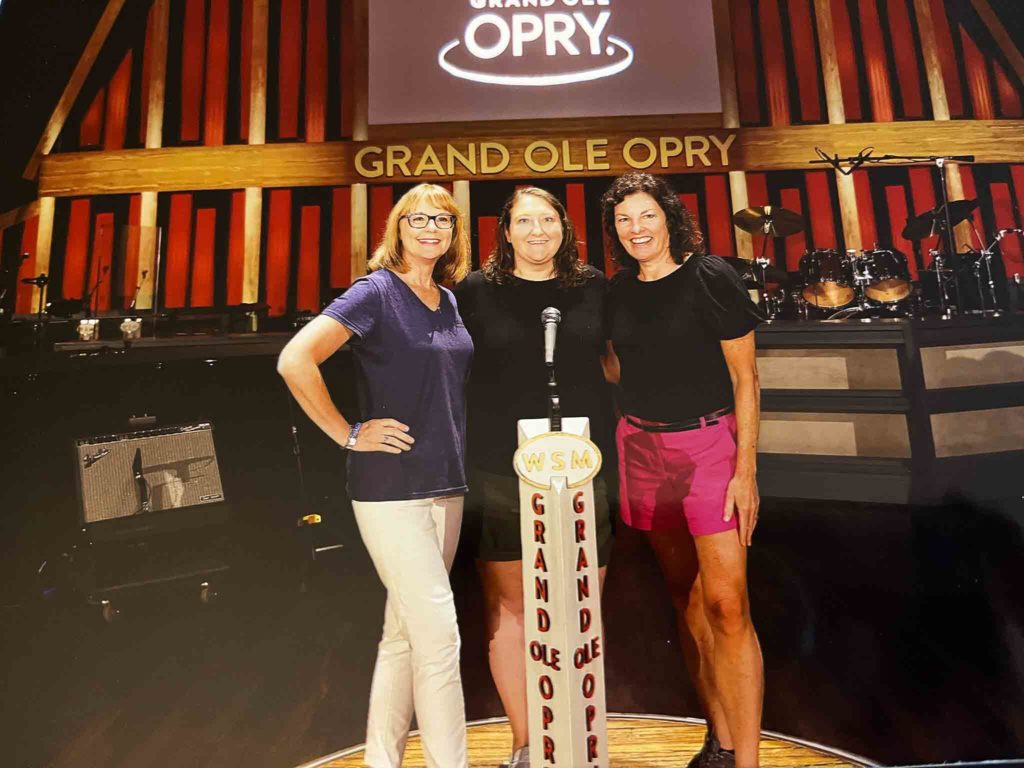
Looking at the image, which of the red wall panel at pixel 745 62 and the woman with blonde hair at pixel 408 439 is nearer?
the woman with blonde hair at pixel 408 439

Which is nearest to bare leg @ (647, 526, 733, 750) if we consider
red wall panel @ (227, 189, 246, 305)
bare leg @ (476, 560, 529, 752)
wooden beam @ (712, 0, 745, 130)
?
bare leg @ (476, 560, 529, 752)

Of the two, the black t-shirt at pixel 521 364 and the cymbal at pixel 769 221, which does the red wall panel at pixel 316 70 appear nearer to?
the black t-shirt at pixel 521 364

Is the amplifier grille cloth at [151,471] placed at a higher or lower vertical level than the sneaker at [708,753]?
higher

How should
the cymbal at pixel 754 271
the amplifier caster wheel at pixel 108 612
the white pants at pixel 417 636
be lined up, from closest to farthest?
the white pants at pixel 417 636, the amplifier caster wheel at pixel 108 612, the cymbal at pixel 754 271

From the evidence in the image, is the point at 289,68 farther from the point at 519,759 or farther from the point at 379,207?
the point at 519,759

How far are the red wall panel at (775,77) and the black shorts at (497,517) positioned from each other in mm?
1592

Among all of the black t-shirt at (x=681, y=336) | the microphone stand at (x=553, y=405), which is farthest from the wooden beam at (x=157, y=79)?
the black t-shirt at (x=681, y=336)

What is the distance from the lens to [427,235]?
181 cm

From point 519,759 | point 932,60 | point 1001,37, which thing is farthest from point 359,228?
point 1001,37

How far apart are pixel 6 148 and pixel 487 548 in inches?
91.3

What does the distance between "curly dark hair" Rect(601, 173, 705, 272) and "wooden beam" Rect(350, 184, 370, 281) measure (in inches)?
34.1

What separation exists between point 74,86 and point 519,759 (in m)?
2.83

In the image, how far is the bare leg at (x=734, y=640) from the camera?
174 cm

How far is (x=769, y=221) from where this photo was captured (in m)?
2.22
